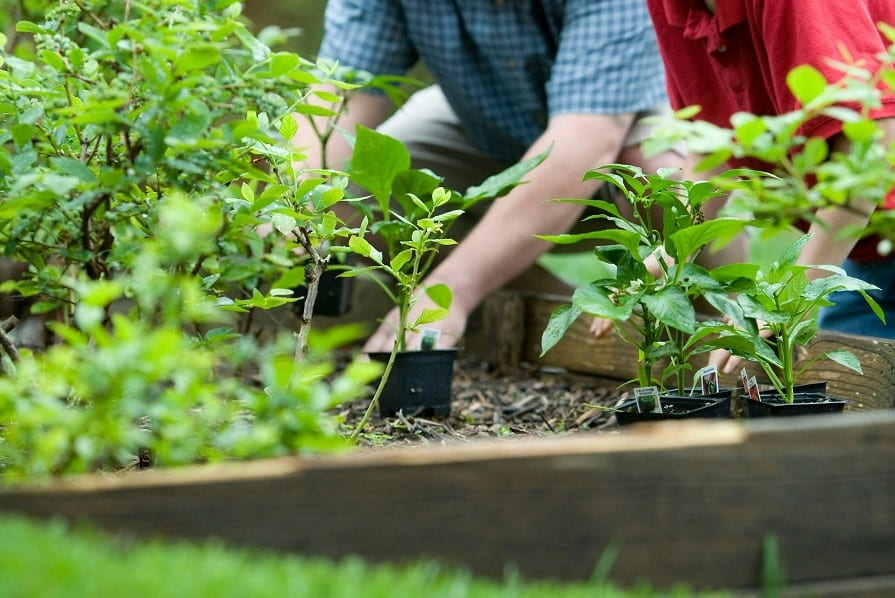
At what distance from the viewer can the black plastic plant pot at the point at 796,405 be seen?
159cm

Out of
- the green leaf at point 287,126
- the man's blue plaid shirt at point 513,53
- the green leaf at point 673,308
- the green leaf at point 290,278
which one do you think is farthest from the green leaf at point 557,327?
the man's blue plaid shirt at point 513,53

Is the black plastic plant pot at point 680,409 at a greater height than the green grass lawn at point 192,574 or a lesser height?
greater

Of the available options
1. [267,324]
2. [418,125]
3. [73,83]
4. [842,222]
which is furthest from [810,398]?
[418,125]

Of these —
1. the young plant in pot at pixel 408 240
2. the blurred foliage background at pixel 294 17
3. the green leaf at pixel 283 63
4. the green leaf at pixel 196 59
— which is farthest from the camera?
the blurred foliage background at pixel 294 17

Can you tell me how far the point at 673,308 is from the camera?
59.8 inches

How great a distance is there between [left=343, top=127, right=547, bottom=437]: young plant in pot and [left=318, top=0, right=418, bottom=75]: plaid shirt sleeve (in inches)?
40.2

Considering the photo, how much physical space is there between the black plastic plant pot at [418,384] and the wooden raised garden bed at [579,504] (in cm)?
109

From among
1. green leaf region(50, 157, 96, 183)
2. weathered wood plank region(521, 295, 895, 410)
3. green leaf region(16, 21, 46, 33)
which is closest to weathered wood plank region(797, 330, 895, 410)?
weathered wood plank region(521, 295, 895, 410)

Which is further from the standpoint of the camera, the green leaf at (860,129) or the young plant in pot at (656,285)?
the young plant in pot at (656,285)

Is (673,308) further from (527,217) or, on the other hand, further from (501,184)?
(527,217)

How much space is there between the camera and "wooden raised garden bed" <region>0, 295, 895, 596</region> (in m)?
1.00

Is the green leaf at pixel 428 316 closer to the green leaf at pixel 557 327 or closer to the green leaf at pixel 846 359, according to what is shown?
the green leaf at pixel 557 327

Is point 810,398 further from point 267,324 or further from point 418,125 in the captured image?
point 418,125

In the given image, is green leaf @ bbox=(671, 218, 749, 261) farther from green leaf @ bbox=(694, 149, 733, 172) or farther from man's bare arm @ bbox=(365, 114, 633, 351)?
man's bare arm @ bbox=(365, 114, 633, 351)
